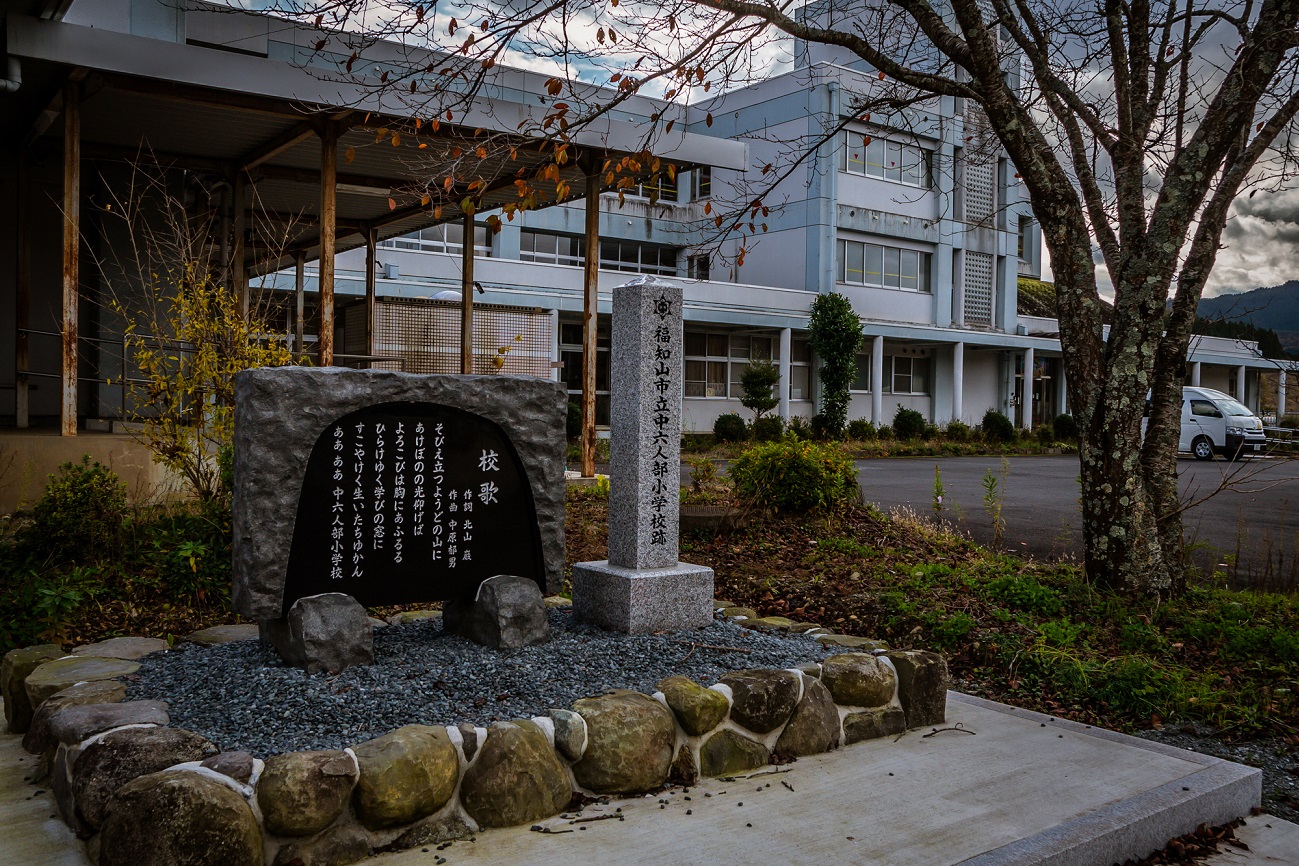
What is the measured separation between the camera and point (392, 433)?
5035 millimetres

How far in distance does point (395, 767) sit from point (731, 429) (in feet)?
79.2

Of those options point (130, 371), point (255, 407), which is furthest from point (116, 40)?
point (255, 407)

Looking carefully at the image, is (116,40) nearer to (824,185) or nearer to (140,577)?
(140,577)

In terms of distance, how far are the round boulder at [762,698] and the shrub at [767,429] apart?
22488 millimetres

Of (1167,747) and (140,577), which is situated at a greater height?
(140,577)

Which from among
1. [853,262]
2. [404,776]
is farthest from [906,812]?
[853,262]

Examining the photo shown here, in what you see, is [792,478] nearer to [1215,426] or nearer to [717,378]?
[1215,426]

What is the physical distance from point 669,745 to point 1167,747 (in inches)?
97.5

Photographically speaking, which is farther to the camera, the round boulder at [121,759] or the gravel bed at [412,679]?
the gravel bed at [412,679]

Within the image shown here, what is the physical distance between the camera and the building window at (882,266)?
3444 cm

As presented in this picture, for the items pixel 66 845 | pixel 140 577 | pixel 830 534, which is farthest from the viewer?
pixel 830 534

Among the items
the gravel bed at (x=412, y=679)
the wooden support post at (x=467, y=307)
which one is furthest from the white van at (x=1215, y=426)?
the gravel bed at (x=412, y=679)

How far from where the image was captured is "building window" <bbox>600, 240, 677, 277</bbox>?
35250 millimetres

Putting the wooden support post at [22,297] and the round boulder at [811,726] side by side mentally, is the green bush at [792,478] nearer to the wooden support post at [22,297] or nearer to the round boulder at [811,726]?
the round boulder at [811,726]
